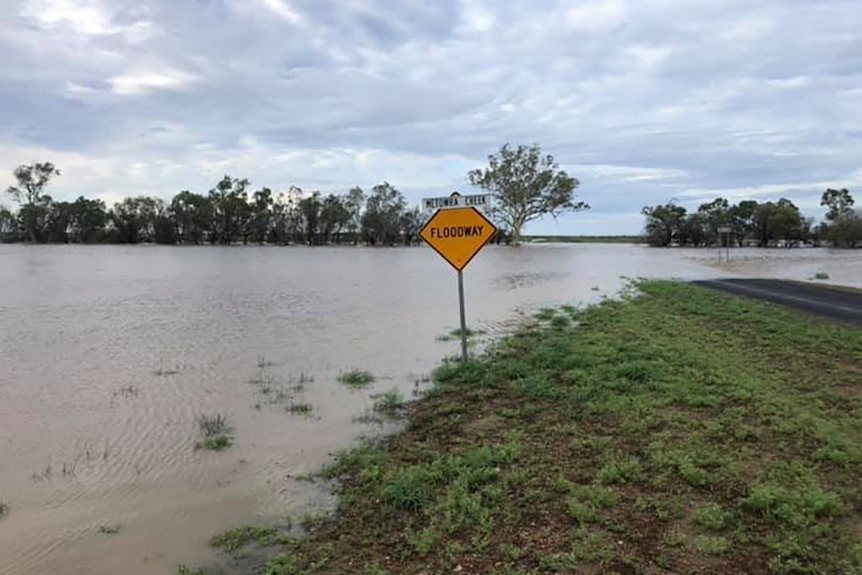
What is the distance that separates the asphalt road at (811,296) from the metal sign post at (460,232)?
888cm

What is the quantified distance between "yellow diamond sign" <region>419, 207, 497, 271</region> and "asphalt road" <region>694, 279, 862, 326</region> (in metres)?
8.89

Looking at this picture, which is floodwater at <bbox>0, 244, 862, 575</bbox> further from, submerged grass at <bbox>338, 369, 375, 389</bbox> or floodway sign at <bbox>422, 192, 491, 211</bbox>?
floodway sign at <bbox>422, 192, 491, 211</bbox>

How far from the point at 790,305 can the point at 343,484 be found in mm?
15758

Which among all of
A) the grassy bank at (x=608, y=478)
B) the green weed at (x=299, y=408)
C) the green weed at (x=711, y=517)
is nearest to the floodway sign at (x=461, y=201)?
the grassy bank at (x=608, y=478)

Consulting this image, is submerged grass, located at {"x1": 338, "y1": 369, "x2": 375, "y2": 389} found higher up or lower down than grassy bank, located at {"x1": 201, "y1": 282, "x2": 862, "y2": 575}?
lower down

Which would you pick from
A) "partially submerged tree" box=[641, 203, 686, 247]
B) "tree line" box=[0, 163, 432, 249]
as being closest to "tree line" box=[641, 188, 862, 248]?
"partially submerged tree" box=[641, 203, 686, 247]

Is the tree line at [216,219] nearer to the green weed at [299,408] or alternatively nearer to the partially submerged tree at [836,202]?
the partially submerged tree at [836,202]

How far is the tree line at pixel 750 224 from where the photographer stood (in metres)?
114

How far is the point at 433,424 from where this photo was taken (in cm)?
662

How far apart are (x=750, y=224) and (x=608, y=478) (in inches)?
5221

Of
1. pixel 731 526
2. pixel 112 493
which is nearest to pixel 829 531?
pixel 731 526

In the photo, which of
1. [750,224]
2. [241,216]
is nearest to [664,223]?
[750,224]

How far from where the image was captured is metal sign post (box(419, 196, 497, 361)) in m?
9.25

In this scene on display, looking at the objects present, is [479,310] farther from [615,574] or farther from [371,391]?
[615,574]
